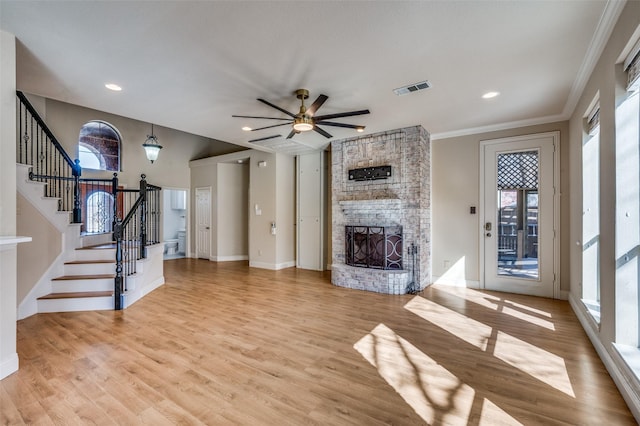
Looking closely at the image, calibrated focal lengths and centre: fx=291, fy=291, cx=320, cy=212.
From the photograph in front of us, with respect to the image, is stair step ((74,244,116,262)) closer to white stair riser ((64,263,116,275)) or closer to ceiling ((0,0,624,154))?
white stair riser ((64,263,116,275))

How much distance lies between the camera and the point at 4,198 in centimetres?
234

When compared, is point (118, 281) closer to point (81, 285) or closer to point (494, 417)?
point (81, 285)

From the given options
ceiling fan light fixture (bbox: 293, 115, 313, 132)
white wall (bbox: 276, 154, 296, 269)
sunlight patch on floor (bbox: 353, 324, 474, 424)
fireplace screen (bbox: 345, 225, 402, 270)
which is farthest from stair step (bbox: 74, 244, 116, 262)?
sunlight patch on floor (bbox: 353, 324, 474, 424)

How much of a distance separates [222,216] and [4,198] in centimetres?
576

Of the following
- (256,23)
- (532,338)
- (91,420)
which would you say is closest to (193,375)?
(91,420)

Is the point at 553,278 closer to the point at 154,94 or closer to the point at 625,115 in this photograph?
the point at 625,115

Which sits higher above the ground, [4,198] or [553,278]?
[4,198]

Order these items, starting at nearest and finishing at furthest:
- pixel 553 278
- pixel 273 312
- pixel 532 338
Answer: pixel 532 338 → pixel 273 312 → pixel 553 278

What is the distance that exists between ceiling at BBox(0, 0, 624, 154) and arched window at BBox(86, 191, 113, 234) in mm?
3831

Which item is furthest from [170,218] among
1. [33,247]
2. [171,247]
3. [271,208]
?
[33,247]

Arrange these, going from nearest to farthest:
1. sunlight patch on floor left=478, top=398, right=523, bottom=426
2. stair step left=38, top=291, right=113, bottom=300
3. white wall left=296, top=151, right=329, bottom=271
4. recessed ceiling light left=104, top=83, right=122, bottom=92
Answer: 1. sunlight patch on floor left=478, top=398, right=523, bottom=426
2. recessed ceiling light left=104, top=83, right=122, bottom=92
3. stair step left=38, top=291, right=113, bottom=300
4. white wall left=296, top=151, right=329, bottom=271

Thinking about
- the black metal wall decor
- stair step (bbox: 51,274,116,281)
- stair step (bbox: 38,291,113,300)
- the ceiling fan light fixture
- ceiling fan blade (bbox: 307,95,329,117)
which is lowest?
stair step (bbox: 38,291,113,300)

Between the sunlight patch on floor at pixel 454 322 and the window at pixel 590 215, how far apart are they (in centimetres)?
134

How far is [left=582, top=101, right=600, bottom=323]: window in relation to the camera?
3453 mm
